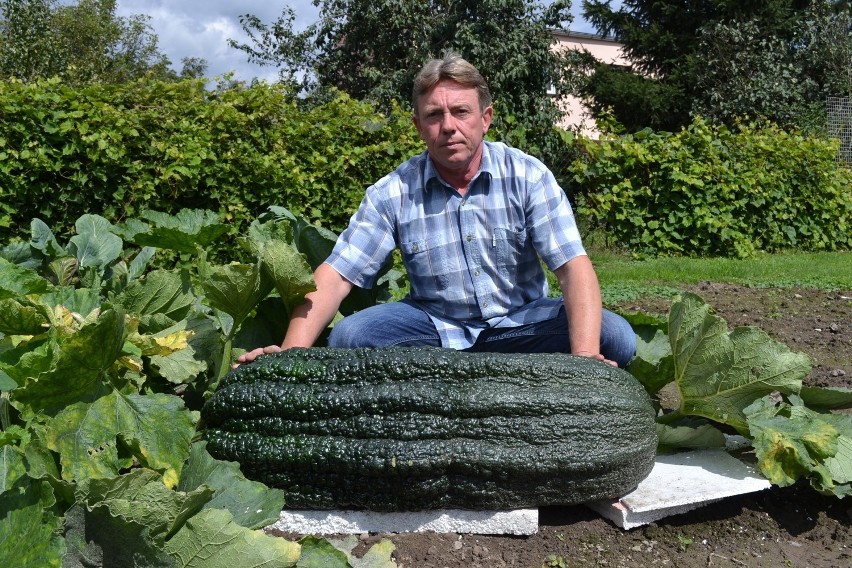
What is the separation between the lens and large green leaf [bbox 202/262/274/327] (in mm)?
2629

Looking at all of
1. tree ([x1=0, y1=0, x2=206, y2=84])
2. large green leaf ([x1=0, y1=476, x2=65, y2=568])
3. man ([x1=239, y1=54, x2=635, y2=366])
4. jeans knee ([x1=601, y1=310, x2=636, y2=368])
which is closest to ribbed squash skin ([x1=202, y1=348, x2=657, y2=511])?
jeans knee ([x1=601, y1=310, x2=636, y2=368])

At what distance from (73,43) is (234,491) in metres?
25.0

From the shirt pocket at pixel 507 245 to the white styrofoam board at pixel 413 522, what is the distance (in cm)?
108

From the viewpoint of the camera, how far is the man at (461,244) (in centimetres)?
304

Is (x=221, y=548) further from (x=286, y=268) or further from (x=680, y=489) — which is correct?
(x=680, y=489)

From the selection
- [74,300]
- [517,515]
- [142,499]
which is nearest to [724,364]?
[517,515]

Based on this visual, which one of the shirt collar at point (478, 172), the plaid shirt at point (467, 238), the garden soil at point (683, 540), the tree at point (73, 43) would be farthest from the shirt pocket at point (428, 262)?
the tree at point (73, 43)

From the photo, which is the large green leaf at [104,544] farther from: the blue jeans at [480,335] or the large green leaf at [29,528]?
the blue jeans at [480,335]

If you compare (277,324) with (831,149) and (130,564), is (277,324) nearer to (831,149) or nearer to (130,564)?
(130,564)

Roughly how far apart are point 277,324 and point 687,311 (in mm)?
1538

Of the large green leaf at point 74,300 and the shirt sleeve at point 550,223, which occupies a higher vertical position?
the shirt sleeve at point 550,223

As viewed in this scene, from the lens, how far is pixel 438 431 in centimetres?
241

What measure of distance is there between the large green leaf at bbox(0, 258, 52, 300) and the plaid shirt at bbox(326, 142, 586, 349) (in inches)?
41.8

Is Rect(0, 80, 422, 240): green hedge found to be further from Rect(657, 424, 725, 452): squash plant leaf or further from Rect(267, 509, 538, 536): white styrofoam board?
Rect(657, 424, 725, 452): squash plant leaf
